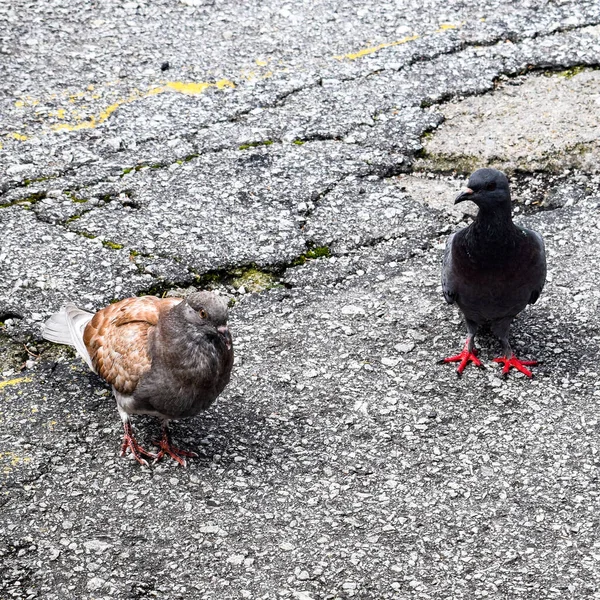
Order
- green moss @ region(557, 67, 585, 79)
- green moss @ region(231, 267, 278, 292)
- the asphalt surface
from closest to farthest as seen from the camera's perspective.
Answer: the asphalt surface → green moss @ region(231, 267, 278, 292) → green moss @ region(557, 67, 585, 79)

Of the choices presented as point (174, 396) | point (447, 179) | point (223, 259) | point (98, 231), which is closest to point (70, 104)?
point (98, 231)

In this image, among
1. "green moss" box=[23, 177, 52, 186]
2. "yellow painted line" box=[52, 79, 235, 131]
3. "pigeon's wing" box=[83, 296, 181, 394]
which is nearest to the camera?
"pigeon's wing" box=[83, 296, 181, 394]

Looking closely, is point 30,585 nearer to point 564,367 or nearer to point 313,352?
point 313,352

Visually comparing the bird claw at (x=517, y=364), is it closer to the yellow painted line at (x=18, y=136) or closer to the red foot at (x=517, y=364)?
the red foot at (x=517, y=364)

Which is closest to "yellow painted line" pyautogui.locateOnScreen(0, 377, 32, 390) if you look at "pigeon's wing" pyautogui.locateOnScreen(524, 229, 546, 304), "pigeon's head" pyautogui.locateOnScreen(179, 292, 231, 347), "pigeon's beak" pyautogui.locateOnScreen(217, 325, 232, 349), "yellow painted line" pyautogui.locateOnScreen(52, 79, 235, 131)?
"pigeon's head" pyautogui.locateOnScreen(179, 292, 231, 347)

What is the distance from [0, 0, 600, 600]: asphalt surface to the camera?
11.8 ft

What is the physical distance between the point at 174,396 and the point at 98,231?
1.73 m

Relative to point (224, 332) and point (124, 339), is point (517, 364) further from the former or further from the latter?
point (124, 339)

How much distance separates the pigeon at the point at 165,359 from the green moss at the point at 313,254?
1.15 metres

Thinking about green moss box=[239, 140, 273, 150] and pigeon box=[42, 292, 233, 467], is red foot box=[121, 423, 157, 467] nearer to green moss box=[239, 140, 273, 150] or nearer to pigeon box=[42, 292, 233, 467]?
pigeon box=[42, 292, 233, 467]

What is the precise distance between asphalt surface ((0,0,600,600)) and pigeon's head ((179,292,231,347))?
64 cm

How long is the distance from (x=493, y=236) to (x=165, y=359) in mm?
1689

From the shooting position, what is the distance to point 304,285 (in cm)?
498

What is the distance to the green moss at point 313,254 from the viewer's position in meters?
5.11
